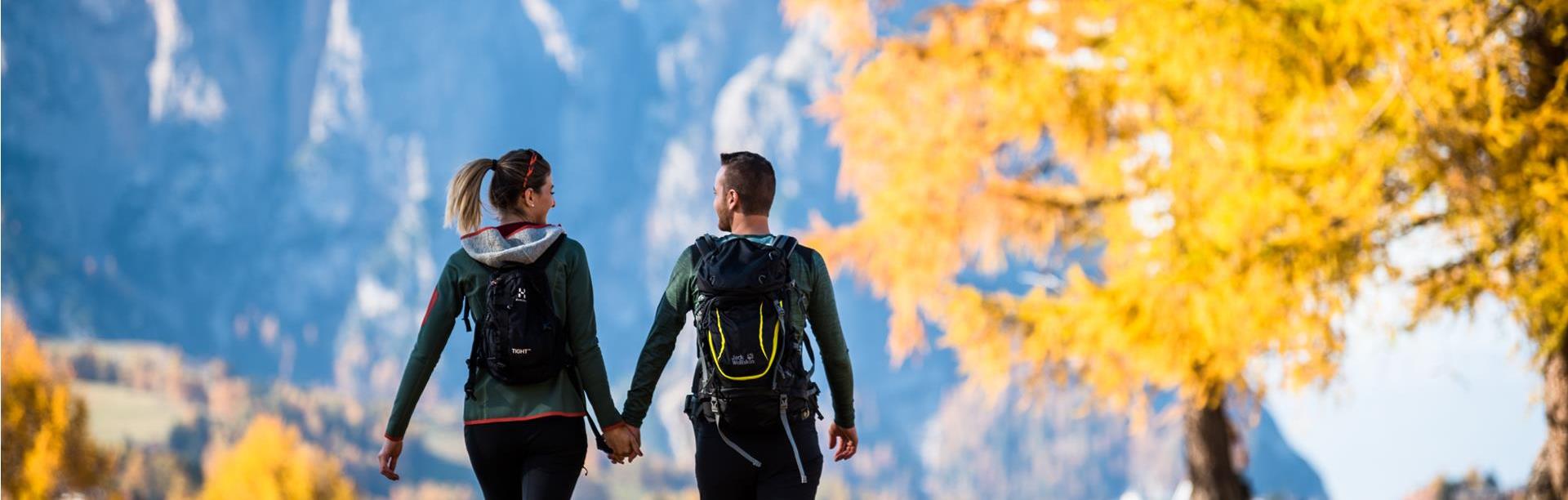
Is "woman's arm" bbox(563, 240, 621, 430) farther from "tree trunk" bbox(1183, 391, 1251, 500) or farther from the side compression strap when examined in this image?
"tree trunk" bbox(1183, 391, 1251, 500)

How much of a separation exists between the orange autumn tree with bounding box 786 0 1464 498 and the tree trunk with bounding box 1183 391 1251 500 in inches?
0.6

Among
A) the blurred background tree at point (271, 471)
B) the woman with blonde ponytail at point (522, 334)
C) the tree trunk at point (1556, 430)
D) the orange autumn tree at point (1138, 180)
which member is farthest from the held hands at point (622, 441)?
→ the blurred background tree at point (271, 471)

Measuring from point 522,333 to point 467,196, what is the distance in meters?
0.32

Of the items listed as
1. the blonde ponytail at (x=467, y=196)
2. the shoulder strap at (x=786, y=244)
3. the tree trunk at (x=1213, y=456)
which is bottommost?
the shoulder strap at (x=786, y=244)

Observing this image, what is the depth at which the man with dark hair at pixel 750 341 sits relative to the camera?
2734 millimetres

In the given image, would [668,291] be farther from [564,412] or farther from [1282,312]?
[1282,312]

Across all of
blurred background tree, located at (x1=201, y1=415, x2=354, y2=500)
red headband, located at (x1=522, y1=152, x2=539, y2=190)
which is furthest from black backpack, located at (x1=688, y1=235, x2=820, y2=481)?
blurred background tree, located at (x1=201, y1=415, x2=354, y2=500)

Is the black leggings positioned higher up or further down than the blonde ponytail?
further down

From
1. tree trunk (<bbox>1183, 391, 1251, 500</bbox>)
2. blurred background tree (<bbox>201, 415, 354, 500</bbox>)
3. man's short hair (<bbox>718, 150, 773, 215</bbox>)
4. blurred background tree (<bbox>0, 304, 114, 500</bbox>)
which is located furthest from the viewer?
blurred background tree (<bbox>201, 415, 354, 500</bbox>)

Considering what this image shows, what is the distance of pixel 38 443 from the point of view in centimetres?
5150

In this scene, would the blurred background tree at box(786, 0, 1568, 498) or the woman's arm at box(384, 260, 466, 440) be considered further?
the blurred background tree at box(786, 0, 1568, 498)

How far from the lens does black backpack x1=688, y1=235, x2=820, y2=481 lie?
2730 mm

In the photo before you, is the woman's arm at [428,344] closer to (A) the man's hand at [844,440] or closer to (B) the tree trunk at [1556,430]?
(A) the man's hand at [844,440]

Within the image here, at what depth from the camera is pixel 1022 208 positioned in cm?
958
